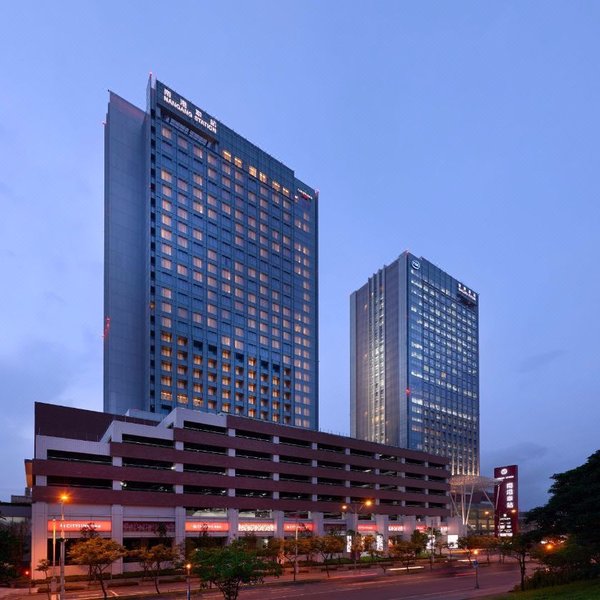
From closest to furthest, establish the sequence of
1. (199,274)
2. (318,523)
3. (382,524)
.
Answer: (318,523) → (382,524) → (199,274)

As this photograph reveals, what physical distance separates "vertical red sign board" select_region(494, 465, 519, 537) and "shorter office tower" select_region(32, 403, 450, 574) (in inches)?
664

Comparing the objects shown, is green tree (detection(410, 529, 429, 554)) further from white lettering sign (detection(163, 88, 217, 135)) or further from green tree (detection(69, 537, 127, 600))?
white lettering sign (detection(163, 88, 217, 135))

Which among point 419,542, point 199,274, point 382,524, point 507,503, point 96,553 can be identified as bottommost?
point 382,524

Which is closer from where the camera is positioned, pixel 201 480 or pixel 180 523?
pixel 180 523

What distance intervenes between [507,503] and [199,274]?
294 feet

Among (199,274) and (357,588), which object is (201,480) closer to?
(357,588)

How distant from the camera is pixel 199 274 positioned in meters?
151

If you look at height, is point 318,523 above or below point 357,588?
below

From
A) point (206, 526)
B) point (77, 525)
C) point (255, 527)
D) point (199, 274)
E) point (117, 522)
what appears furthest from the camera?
point (199, 274)

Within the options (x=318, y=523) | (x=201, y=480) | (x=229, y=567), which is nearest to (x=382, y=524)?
(x=318, y=523)

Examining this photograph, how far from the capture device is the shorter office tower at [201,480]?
266 feet

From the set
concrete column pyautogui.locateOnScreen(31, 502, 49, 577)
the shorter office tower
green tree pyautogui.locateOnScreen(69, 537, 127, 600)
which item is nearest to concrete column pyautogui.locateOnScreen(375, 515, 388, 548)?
the shorter office tower

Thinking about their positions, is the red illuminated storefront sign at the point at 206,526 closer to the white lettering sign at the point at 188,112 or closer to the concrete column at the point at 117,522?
the concrete column at the point at 117,522

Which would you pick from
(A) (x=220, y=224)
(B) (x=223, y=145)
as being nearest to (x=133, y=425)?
(A) (x=220, y=224)
